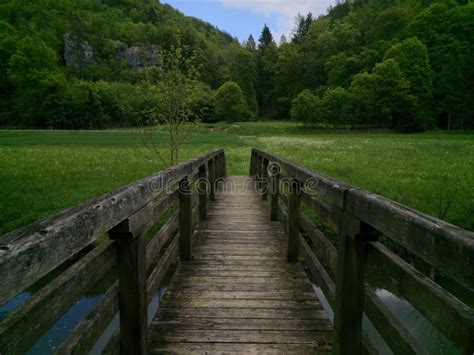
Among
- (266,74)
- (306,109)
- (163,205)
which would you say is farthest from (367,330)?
(266,74)

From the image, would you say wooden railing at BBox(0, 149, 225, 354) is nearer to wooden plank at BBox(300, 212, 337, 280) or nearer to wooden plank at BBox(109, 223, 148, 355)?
wooden plank at BBox(109, 223, 148, 355)

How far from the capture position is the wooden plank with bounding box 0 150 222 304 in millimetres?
984

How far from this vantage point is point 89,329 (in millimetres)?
1741

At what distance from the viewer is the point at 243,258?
16.2 feet

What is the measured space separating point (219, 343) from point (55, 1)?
500ft

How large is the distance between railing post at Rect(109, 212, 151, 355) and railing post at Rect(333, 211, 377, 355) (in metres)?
1.37

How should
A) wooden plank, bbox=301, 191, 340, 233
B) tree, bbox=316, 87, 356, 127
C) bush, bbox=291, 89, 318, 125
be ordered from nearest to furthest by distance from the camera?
wooden plank, bbox=301, 191, 340, 233
tree, bbox=316, 87, 356, 127
bush, bbox=291, 89, 318, 125

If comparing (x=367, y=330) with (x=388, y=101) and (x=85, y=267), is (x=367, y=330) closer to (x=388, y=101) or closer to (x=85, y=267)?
(x=85, y=267)

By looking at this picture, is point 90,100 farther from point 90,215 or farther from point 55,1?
point 90,215

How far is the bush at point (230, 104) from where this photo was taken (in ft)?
258

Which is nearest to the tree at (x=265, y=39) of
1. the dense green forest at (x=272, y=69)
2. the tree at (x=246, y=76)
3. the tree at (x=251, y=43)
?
the dense green forest at (x=272, y=69)

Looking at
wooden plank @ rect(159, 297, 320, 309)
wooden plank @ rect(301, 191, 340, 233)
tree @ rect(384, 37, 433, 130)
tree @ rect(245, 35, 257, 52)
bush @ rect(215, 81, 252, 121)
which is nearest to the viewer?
wooden plank @ rect(301, 191, 340, 233)

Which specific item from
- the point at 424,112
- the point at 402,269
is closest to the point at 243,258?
the point at 402,269

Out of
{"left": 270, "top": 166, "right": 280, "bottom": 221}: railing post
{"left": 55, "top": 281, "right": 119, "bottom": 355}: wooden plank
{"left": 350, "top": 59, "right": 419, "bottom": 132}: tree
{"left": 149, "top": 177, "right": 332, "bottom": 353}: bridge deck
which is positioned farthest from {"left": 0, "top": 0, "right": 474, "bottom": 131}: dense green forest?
{"left": 55, "top": 281, "right": 119, "bottom": 355}: wooden plank
